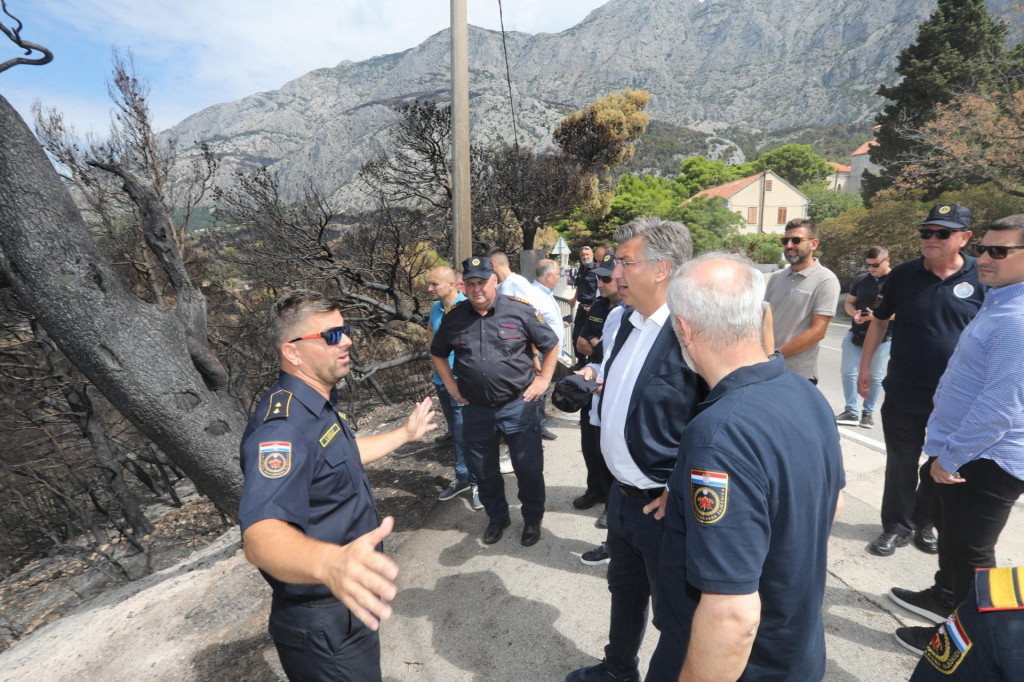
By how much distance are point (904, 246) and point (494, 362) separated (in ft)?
64.8

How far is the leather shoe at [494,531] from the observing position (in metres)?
3.44

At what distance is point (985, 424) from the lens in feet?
6.39

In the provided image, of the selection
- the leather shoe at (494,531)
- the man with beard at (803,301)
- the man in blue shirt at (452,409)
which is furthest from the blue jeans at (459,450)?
the man with beard at (803,301)

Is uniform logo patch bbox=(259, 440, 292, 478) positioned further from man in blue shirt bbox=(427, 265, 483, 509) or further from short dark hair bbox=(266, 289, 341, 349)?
man in blue shirt bbox=(427, 265, 483, 509)

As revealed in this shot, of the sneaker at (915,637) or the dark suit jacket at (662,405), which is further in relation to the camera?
the sneaker at (915,637)

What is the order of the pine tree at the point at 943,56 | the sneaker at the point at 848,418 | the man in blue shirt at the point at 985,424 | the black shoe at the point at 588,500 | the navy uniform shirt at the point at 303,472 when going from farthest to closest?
the pine tree at the point at 943,56
the sneaker at the point at 848,418
the black shoe at the point at 588,500
the man in blue shirt at the point at 985,424
the navy uniform shirt at the point at 303,472

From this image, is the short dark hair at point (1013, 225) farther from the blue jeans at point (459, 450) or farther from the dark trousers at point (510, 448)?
the blue jeans at point (459, 450)

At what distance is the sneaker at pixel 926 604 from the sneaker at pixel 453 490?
120 inches

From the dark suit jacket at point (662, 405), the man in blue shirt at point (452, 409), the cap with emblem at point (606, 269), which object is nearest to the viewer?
the dark suit jacket at point (662, 405)

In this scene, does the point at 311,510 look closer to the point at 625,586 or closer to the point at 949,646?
the point at 625,586

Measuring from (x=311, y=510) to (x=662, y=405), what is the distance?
1344 mm

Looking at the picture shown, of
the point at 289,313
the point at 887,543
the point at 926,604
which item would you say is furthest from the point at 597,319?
the point at 289,313

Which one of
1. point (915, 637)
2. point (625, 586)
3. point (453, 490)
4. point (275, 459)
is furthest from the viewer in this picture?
point (453, 490)

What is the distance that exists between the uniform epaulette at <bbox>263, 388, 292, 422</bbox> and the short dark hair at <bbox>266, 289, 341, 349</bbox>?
0.73ft
